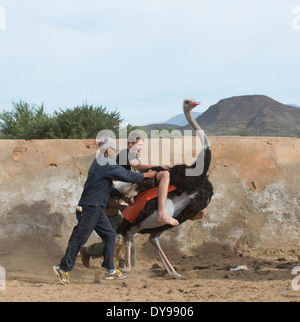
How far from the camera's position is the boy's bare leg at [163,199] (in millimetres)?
4840

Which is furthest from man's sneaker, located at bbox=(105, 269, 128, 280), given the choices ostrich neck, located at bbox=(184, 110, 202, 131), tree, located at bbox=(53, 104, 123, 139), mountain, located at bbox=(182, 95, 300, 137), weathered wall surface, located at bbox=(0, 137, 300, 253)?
mountain, located at bbox=(182, 95, 300, 137)

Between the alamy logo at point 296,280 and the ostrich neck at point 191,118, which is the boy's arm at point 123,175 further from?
the alamy logo at point 296,280

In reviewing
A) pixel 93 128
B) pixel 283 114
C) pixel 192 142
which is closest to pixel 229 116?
pixel 283 114

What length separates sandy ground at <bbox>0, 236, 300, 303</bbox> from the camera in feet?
14.6

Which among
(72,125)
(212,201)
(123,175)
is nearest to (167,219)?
(123,175)

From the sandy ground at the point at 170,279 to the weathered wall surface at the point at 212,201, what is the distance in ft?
0.70

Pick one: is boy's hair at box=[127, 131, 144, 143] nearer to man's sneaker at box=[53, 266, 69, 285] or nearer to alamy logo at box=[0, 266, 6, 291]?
man's sneaker at box=[53, 266, 69, 285]

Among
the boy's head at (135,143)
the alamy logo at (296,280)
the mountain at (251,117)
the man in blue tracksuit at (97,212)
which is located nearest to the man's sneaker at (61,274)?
the man in blue tracksuit at (97,212)

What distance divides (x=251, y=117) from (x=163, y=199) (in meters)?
45.6

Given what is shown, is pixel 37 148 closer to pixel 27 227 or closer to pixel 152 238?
pixel 27 227

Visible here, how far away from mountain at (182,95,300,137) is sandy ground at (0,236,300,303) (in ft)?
111

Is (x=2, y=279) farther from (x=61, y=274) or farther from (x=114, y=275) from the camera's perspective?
(x=114, y=275)

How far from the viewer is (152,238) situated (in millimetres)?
5320

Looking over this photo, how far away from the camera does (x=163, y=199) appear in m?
4.88
